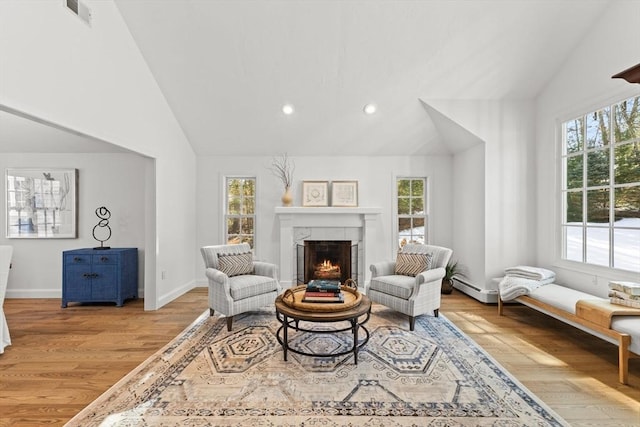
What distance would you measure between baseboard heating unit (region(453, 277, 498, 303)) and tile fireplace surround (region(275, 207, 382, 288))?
4.89ft

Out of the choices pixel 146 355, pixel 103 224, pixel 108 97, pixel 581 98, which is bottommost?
pixel 146 355

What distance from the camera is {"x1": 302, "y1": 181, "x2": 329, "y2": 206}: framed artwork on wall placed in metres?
5.07

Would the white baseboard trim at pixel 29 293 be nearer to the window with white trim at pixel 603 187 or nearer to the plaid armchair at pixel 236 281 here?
the plaid armchair at pixel 236 281

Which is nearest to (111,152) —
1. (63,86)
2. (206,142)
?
(206,142)

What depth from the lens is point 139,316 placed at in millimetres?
3699

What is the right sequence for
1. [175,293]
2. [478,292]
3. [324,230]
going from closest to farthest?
[478,292], [175,293], [324,230]

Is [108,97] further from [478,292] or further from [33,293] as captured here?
[478,292]

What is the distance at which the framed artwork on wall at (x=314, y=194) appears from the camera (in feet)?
16.6

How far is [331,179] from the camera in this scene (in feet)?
17.0

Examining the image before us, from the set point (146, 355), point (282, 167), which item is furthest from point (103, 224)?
point (282, 167)

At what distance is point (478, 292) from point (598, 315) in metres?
1.79

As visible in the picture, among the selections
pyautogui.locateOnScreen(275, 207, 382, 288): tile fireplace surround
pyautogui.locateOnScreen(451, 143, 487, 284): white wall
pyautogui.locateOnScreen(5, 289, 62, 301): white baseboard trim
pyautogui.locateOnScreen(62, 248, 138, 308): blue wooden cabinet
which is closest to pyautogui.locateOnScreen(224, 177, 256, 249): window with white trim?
pyautogui.locateOnScreen(275, 207, 382, 288): tile fireplace surround

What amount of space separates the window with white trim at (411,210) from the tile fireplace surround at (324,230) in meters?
0.51

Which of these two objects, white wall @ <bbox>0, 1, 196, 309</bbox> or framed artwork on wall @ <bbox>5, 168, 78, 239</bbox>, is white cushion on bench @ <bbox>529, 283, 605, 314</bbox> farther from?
framed artwork on wall @ <bbox>5, 168, 78, 239</bbox>
